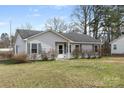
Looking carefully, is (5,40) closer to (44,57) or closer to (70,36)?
(70,36)

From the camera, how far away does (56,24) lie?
24000 millimetres

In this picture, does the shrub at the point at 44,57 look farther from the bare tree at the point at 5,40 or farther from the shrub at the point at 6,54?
the bare tree at the point at 5,40

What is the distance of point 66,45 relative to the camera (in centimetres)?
2334

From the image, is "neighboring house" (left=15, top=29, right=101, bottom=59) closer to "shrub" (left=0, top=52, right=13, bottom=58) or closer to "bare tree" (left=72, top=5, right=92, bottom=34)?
"shrub" (left=0, top=52, right=13, bottom=58)

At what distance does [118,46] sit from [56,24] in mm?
10701

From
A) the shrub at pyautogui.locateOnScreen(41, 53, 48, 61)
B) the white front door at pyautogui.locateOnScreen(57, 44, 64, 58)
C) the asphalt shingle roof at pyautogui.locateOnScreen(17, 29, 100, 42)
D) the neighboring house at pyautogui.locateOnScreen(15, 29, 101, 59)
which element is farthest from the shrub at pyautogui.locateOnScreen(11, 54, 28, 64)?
the white front door at pyautogui.locateOnScreen(57, 44, 64, 58)

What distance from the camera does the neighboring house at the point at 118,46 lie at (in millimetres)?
31297

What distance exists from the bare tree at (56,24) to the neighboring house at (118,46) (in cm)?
884

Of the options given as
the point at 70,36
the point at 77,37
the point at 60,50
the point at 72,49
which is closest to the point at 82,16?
the point at 77,37

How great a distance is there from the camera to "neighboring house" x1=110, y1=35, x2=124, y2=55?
31.3m

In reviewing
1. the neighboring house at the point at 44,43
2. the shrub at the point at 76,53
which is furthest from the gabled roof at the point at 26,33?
the shrub at the point at 76,53

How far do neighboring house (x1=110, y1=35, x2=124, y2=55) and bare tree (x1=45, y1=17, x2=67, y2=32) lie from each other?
8.84m
